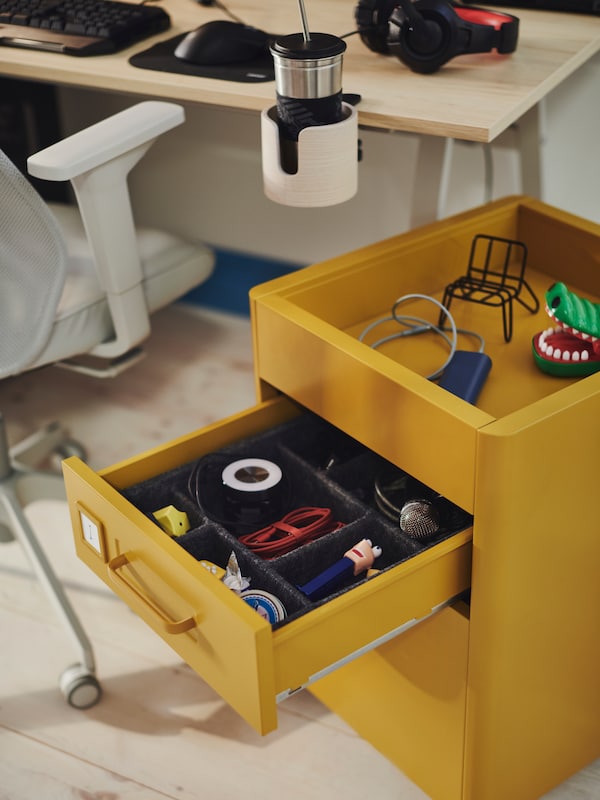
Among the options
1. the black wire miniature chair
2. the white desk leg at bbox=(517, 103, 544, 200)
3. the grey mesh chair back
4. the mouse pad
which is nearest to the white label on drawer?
the grey mesh chair back

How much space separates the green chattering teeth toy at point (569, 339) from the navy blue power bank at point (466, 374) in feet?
0.23

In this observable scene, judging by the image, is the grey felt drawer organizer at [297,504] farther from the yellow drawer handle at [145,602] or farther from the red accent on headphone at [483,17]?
the red accent on headphone at [483,17]

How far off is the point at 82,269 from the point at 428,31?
1.88 ft

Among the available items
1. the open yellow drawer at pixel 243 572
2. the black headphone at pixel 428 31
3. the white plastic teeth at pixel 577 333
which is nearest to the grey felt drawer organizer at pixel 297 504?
the open yellow drawer at pixel 243 572

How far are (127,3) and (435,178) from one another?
0.55m

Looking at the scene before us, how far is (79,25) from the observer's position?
4.83 feet

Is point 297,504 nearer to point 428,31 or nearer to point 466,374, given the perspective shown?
point 466,374

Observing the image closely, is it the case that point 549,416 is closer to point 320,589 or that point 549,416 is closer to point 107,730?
point 320,589

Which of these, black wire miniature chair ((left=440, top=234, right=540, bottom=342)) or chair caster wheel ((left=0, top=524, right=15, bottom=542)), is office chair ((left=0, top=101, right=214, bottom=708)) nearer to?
chair caster wheel ((left=0, top=524, right=15, bottom=542))

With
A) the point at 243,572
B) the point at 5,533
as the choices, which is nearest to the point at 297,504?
the point at 243,572

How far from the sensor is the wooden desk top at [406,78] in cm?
120

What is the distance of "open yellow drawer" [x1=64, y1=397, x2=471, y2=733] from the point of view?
2.94 ft

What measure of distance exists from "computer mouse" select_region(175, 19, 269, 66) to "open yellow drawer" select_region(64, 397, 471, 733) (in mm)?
499

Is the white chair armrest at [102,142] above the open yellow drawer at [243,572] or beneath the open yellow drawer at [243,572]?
above
